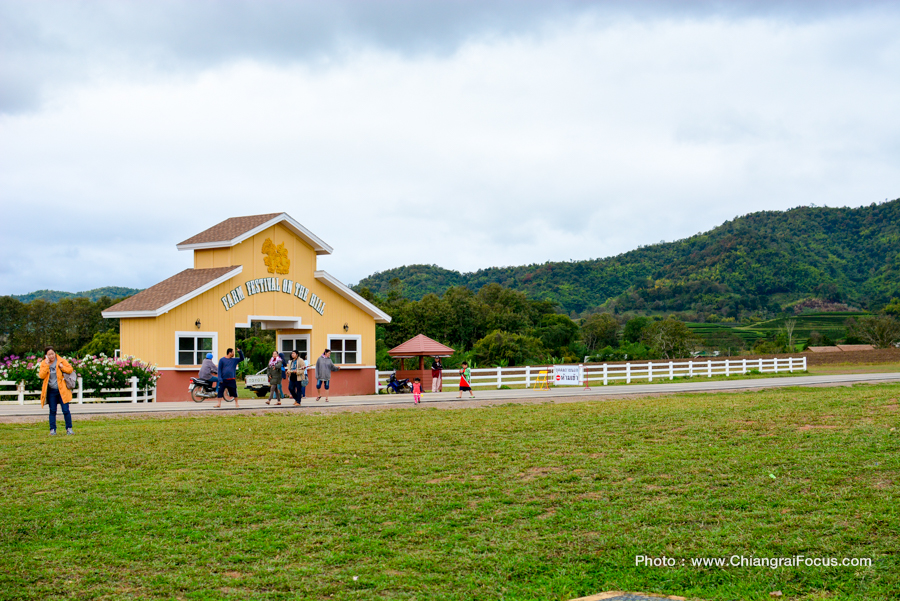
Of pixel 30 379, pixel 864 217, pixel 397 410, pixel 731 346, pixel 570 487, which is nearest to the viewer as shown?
pixel 570 487

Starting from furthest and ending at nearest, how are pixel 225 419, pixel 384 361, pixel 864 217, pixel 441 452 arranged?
pixel 864 217 → pixel 384 361 → pixel 225 419 → pixel 441 452

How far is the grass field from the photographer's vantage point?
5.82m

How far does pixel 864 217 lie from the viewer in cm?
16050

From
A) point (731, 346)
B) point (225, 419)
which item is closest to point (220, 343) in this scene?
point (225, 419)

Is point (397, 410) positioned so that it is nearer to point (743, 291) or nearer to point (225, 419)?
point (225, 419)

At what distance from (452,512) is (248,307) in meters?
19.3

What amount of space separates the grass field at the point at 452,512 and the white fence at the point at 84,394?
9.66 m

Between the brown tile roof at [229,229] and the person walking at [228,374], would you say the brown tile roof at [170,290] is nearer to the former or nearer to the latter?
the brown tile roof at [229,229]

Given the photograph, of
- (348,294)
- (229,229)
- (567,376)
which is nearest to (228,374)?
(229,229)

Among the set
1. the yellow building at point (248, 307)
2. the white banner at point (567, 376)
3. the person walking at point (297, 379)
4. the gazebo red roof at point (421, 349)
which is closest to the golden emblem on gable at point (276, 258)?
the yellow building at point (248, 307)

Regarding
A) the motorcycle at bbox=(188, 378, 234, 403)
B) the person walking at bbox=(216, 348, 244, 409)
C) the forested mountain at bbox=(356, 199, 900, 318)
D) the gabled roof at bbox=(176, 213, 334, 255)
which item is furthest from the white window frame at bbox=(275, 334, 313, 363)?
the forested mountain at bbox=(356, 199, 900, 318)

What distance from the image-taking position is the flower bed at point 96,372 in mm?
22391

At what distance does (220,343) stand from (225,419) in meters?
8.37

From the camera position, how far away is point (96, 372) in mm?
22469
